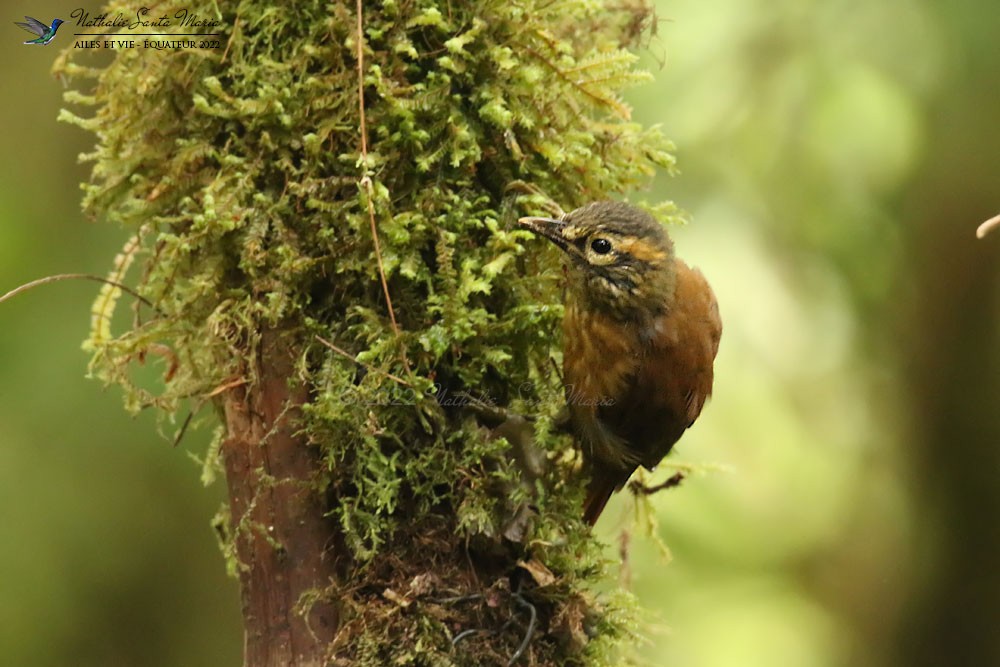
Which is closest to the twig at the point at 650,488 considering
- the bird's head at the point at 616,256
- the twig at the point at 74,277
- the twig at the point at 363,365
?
the bird's head at the point at 616,256

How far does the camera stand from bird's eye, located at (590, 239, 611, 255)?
2.54 meters

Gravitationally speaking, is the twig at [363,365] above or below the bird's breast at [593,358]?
below

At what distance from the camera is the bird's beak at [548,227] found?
242cm

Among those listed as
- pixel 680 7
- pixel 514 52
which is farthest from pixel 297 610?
pixel 680 7

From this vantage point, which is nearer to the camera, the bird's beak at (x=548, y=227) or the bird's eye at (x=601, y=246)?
the bird's beak at (x=548, y=227)

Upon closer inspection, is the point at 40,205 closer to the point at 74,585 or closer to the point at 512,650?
the point at 74,585

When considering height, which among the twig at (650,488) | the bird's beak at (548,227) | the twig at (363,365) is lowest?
the twig at (363,365)

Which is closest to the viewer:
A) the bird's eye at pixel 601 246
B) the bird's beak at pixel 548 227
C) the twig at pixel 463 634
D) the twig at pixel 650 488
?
the twig at pixel 463 634

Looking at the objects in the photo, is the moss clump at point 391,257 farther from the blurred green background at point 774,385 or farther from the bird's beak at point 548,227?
the blurred green background at point 774,385

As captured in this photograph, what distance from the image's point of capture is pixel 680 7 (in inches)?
176

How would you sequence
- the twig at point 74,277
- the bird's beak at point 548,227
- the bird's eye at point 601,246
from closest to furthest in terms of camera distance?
the twig at point 74,277
the bird's beak at point 548,227
the bird's eye at point 601,246

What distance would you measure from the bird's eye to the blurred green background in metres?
1.77

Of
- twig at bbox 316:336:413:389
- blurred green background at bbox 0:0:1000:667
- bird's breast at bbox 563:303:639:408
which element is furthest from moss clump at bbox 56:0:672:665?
blurred green background at bbox 0:0:1000:667

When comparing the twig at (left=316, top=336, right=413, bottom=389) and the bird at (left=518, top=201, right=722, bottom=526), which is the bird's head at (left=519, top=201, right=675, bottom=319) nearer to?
the bird at (left=518, top=201, right=722, bottom=526)
